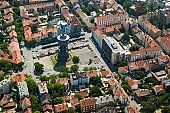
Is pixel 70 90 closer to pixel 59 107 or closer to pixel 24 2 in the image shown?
pixel 59 107

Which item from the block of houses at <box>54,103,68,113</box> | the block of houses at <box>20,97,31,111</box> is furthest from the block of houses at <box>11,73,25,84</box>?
the block of houses at <box>54,103,68,113</box>

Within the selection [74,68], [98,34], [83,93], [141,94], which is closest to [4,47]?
[74,68]

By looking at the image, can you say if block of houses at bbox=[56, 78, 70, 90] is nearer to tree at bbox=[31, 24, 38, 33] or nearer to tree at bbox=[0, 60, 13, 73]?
tree at bbox=[0, 60, 13, 73]

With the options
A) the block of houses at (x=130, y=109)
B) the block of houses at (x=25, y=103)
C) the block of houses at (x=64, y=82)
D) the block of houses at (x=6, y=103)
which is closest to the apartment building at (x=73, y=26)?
the block of houses at (x=64, y=82)

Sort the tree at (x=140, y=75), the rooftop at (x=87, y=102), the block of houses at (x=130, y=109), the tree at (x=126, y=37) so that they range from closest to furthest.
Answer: the block of houses at (x=130, y=109), the rooftop at (x=87, y=102), the tree at (x=140, y=75), the tree at (x=126, y=37)

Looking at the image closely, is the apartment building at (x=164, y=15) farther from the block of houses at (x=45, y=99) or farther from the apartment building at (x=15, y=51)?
the block of houses at (x=45, y=99)
